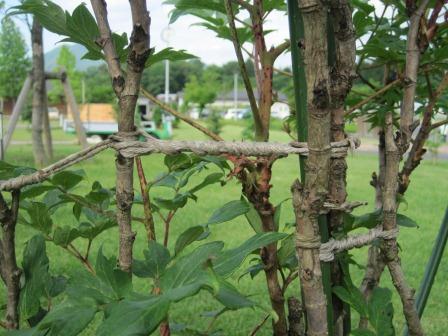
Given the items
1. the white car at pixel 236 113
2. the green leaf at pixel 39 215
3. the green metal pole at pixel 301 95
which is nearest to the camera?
the green metal pole at pixel 301 95

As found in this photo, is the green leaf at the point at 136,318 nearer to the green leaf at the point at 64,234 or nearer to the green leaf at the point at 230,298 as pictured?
the green leaf at the point at 230,298

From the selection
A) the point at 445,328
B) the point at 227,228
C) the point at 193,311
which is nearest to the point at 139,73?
the point at 193,311

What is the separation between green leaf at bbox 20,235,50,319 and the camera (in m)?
0.63

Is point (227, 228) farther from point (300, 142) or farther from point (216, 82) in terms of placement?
point (216, 82)

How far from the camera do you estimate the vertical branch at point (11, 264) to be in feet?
2.11

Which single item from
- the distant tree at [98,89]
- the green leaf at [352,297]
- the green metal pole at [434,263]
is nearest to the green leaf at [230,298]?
the green leaf at [352,297]

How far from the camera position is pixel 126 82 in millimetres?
544

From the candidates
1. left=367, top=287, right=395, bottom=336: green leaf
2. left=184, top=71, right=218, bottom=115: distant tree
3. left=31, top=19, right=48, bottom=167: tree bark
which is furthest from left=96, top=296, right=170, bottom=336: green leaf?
left=184, top=71, right=218, bottom=115: distant tree

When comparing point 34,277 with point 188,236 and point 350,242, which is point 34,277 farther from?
point 350,242

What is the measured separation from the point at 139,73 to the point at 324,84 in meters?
0.18

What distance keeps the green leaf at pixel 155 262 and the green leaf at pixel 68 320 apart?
12cm

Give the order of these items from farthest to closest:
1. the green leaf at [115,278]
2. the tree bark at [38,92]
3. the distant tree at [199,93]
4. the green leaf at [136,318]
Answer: the distant tree at [199,93] → the tree bark at [38,92] → the green leaf at [115,278] → the green leaf at [136,318]

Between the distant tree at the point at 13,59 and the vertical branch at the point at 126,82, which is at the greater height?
the distant tree at the point at 13,59

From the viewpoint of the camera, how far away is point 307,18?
53cm
